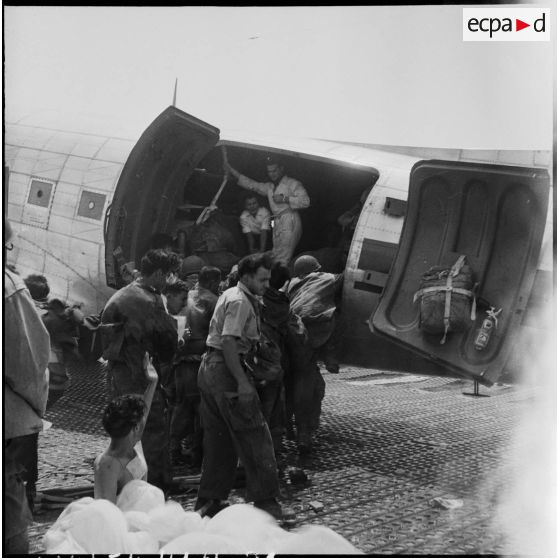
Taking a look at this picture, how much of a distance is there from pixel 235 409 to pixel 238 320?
50cm

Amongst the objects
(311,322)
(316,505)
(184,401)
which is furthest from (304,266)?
(316,505)

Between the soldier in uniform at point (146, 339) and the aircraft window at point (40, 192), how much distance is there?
2619mm

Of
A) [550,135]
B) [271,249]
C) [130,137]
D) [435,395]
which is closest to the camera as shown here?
[550,135]

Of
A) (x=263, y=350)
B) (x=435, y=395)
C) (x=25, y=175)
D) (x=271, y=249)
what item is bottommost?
(x=435, y=395)

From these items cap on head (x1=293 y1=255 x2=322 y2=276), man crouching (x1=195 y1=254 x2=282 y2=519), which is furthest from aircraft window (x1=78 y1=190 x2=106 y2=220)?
man crouching (x1=195 y1=254 x2=282 y2=519)

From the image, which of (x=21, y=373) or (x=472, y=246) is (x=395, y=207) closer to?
(x=472, y=246)

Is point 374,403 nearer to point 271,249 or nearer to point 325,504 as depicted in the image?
point 271,249

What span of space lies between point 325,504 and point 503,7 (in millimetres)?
3129

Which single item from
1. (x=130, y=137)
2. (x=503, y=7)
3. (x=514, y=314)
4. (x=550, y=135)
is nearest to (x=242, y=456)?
(x=514, y=314)

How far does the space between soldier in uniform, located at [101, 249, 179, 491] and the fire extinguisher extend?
215cm

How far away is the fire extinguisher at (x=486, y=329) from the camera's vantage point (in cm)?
589

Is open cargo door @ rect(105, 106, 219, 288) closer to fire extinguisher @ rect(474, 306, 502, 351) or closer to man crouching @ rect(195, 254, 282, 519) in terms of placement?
man crouching @ rect(195, 254, 282, 519)

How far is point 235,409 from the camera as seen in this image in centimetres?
473

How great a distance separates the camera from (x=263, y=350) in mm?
5430
